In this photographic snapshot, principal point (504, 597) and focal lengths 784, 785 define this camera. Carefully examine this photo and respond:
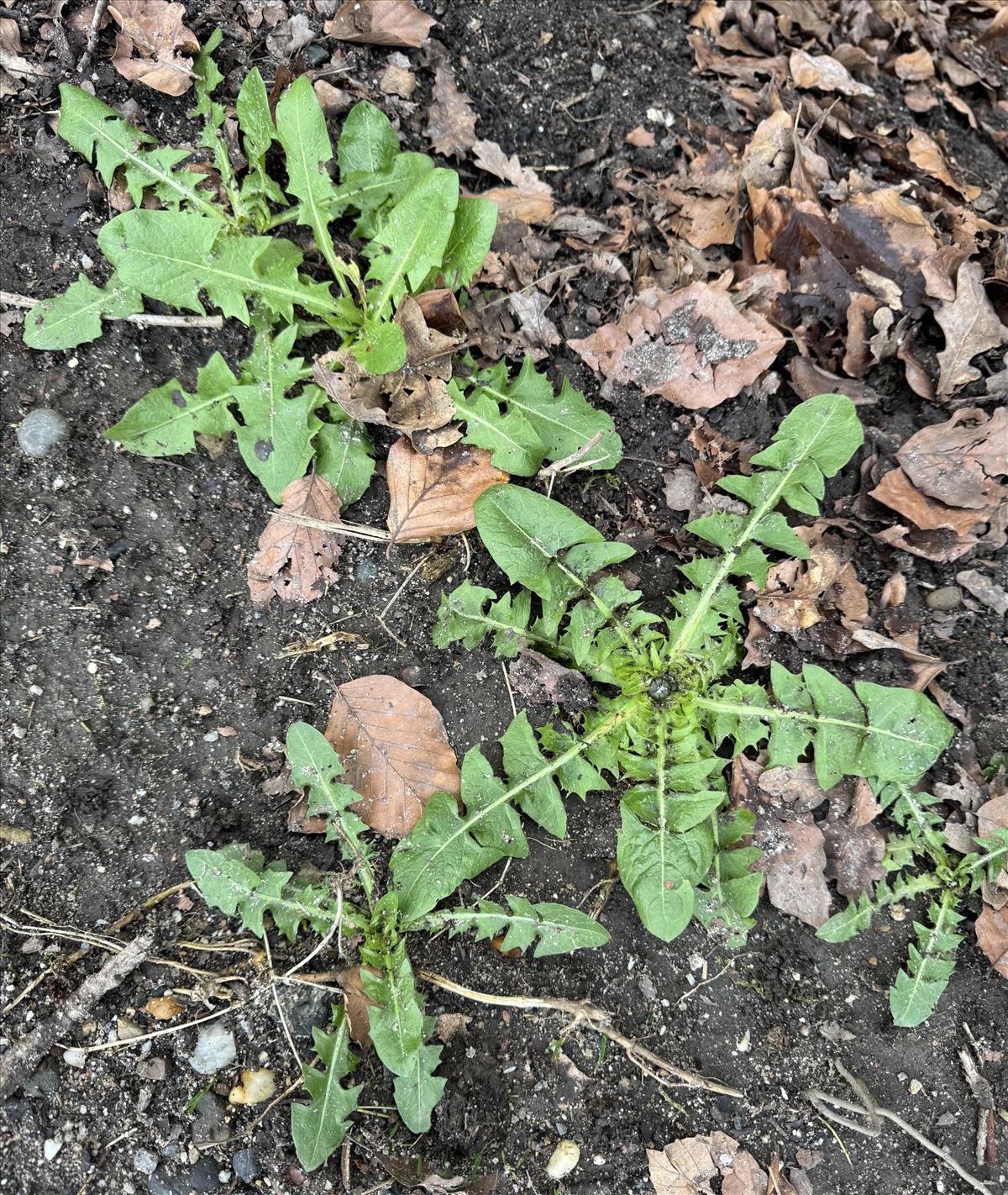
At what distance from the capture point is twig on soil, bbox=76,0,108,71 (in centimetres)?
280

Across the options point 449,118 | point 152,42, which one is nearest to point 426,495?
point 449,118

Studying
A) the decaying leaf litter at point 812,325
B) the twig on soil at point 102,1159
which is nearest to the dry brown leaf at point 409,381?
the decaying leaf litter at point 812,325

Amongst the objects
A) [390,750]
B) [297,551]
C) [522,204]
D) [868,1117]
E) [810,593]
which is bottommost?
[868,1117]

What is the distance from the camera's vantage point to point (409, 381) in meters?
2.84

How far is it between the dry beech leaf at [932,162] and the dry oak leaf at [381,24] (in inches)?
82.2

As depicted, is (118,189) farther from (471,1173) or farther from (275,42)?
(471,1173)

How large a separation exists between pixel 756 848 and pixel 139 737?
210 cm

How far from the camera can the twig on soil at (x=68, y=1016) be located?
89.7 inches

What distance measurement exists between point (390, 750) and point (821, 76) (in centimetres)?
337

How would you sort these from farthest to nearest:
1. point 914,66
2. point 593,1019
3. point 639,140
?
point 914,66, point 639,140, point 593,1019

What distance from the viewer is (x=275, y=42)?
2.96 metres

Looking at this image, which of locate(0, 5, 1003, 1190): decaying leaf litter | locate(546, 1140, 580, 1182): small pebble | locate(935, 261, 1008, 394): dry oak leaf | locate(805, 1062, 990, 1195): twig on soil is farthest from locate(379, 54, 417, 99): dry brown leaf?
locate(805, 1062, 990, 1195): twig on soil

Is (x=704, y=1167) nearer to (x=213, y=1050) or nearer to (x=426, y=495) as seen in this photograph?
(x=213, y=1050)

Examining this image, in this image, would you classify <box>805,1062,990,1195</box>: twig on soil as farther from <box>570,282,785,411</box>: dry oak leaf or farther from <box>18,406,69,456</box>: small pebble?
<box>18,406,69,456</box>: small pebble
